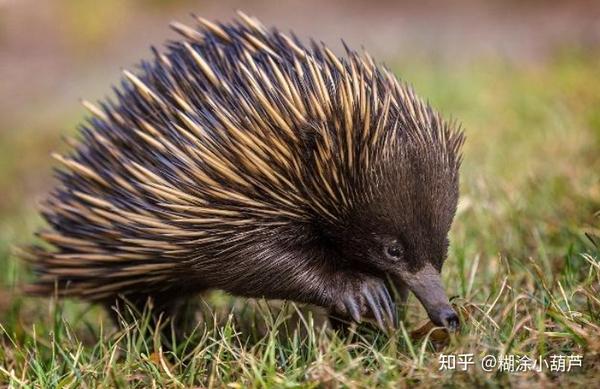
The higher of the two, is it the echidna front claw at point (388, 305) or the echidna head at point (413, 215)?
the echidna head at point (413, 215)

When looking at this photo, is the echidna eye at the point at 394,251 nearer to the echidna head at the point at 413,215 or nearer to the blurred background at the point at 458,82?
the echidna head at the point at 413,215

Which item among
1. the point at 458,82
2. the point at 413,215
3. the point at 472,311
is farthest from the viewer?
the point at 458,82

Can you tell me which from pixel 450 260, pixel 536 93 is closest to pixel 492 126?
pixel 536 93

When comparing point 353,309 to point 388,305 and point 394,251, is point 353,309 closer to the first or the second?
point 388,305

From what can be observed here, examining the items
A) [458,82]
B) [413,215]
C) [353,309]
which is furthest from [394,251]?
[458,82]

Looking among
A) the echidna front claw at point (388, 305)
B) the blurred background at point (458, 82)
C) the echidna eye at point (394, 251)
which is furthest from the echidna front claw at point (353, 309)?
the blurred background at point (458, 82)

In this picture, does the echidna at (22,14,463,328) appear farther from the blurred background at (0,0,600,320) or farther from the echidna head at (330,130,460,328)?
the blurred background at (0,0,600,320)
